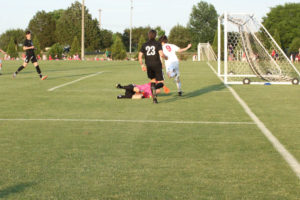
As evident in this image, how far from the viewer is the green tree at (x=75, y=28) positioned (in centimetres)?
10100

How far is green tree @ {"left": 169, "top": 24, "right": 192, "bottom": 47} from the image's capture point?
12681 cm

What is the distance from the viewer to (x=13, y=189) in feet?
13.3

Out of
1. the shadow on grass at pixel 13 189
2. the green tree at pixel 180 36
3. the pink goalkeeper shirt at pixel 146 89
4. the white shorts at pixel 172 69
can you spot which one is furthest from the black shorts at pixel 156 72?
the green tree at pixel 180 36

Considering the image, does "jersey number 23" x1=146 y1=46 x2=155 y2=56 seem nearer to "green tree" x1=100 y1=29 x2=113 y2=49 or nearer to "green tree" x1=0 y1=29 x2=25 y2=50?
"green tree" x1=100 y1=29 x2=113 y2=49

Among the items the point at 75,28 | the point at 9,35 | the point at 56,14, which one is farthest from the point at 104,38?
the point at 56,14

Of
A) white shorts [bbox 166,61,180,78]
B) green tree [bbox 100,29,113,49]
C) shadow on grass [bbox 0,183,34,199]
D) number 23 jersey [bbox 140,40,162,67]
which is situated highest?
green tree [bbox 100,29,113,49]

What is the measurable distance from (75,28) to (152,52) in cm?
9596

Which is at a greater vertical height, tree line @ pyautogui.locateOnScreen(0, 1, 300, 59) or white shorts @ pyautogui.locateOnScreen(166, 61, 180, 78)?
tree line @ pyautogui.locateOnScreen(0, 1, 300, 59)

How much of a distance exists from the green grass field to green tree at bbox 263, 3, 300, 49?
285 ft

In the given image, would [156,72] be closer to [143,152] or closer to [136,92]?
[136,92]

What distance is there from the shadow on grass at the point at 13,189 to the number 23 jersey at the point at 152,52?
22.9 ft

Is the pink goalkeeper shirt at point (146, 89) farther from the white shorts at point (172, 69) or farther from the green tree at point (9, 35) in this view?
the green tree at point (9, 35)

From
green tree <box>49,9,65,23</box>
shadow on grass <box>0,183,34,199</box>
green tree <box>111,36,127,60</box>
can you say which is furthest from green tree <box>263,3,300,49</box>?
shadow on grass <box>0,183,34,199</box>

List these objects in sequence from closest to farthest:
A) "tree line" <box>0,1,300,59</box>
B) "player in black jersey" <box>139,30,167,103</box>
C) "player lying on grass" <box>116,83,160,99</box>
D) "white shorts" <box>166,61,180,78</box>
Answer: "player in black jersey" <box>139,30,167,103</box>
"player lying on grass" <box>116,83,160,99</box>
"white shorts" <box>166,61,180,78</box>
"tree line" <box>0,1,300,59</box>
